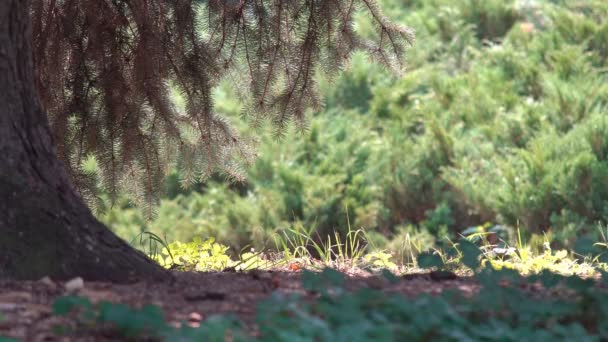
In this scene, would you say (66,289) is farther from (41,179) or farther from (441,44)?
(441,44)

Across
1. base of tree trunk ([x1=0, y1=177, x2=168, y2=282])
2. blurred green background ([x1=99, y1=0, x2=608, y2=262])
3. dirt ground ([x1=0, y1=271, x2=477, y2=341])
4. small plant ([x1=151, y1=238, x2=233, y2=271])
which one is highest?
blurred green background ([x1=99, y1=0, x2=608, y2=262])

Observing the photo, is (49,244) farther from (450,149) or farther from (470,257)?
(450,149)

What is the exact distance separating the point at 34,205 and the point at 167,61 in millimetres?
1391

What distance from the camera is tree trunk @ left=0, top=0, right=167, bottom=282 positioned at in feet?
8.97

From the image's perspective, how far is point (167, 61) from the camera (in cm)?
398

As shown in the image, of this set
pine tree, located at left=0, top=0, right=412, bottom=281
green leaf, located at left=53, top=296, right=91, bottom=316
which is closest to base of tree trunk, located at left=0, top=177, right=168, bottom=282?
green leaf, located at left=53, top=296, right=91, bottom=316

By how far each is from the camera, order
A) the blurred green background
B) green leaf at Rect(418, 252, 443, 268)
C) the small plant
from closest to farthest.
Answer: green leaf at Rect(418, 252, 443, 268) → the small plant → the blurred green background

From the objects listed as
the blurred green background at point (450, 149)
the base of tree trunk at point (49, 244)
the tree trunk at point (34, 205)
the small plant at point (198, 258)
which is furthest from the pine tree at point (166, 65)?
the blurred green background at point (450, 149)

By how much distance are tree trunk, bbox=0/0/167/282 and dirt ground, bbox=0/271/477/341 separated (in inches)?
4.7

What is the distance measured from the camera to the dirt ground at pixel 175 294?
2.22 m

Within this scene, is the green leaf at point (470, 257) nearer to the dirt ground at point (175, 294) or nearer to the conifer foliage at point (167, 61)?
the dirt ground at point (175, 294)

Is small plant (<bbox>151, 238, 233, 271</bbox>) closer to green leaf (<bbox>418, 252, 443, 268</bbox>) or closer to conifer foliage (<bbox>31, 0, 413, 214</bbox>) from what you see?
conifer foliage (<bbox>31, 0, 413, 214</bbox>)

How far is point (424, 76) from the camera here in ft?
28.4

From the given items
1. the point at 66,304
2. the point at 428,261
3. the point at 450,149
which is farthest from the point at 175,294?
the point at 450,149
